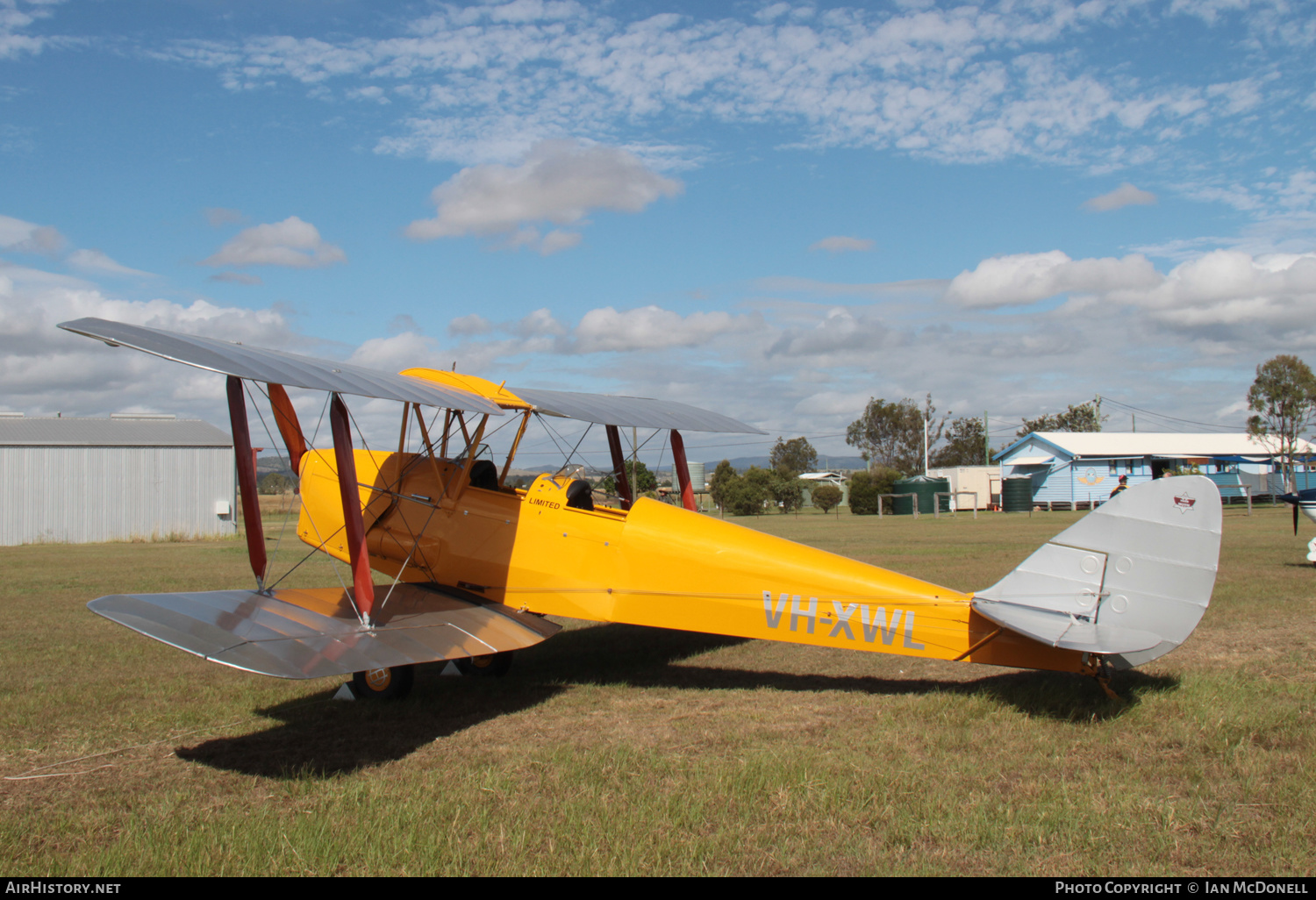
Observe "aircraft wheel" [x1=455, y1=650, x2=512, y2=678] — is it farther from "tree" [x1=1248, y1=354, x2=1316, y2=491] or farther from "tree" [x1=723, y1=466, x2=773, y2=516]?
"tree" [x1=1248, y1=354, x2=1316, y2=491]

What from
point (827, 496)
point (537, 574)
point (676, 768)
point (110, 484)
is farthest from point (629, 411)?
point (827, 496)

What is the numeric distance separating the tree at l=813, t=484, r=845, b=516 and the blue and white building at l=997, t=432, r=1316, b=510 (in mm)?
10914

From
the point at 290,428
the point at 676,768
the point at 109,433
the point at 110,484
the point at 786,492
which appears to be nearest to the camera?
the point at 676,768

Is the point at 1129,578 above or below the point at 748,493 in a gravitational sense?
above

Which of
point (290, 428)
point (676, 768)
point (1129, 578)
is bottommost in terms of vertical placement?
point (676, 768)

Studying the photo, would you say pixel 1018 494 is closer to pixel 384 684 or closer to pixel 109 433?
pixel 109 433

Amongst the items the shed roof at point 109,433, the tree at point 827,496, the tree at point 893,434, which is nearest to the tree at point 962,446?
the tree at point 893,434

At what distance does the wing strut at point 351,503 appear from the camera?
19.3 feet

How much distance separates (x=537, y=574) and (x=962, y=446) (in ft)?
247

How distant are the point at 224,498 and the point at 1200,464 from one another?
50269 mm

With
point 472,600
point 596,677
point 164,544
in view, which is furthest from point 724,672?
point 164,544

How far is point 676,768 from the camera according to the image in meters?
4.59

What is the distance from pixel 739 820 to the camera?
12.6 feet

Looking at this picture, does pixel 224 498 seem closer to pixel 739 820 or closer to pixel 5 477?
pixel 5 477
